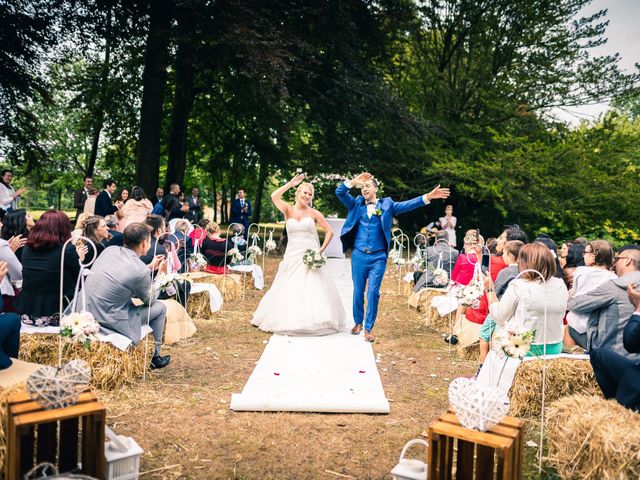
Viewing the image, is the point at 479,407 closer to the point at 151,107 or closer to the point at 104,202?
the point at 104,202

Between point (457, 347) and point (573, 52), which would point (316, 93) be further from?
point (457, 347)

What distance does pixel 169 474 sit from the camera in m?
4.02

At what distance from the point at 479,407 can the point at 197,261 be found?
24.5ft

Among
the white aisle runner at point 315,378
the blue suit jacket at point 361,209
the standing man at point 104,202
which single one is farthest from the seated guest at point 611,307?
the standing man at point 104,202

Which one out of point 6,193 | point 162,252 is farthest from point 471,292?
point 6,193

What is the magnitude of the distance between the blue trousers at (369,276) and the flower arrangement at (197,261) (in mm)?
3125

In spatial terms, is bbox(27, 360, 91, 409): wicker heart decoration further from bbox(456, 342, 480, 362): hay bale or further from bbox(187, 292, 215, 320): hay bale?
bbox(187, 292, 215, 320): hay bale

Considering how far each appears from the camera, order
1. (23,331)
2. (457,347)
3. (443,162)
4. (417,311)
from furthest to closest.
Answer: (443,162), (417,311), (457,347), (23,331)

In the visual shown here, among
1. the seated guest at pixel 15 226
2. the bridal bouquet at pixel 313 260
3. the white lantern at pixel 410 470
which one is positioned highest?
the seated guest at pixel 15 226

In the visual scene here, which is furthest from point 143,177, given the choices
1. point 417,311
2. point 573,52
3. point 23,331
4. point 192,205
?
point 573,52

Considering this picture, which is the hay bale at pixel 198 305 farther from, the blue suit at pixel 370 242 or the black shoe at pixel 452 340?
the black shoe at pixel 452 340

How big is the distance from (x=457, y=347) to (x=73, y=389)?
18.0 feet

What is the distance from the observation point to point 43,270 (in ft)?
18.7

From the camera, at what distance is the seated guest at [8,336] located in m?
4.44
